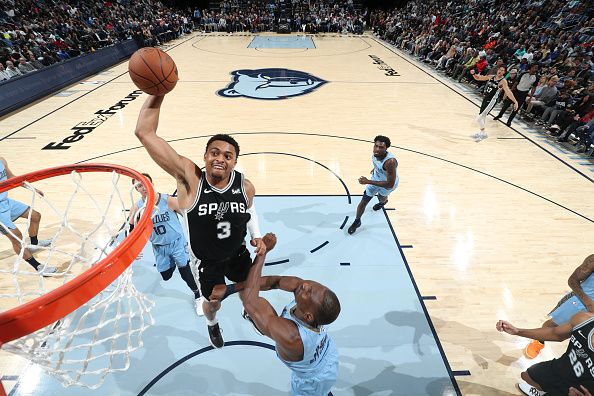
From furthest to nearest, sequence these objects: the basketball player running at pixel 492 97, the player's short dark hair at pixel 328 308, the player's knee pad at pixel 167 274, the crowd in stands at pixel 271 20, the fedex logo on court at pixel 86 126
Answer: the crowd in stands at pixel 271 20
the basketball player running at pixel 492 97
the fedex logo on court at pixel 86 126
the player's knee pad at pixel 167 274
the player's short dark hair at pixel 328 308

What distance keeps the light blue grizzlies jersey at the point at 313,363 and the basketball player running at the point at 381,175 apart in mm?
2560

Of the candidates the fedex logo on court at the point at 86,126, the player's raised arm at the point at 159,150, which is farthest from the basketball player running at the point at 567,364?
the fedex logo on court at the point at 86,126

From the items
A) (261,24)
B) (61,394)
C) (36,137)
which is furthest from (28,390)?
(261,24)

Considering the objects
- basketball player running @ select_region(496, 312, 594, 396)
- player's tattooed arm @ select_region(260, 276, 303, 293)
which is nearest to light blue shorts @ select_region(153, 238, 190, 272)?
player's tattooed arm @ select_region(260, 276, 303, 293)

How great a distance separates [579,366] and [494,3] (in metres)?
23.1

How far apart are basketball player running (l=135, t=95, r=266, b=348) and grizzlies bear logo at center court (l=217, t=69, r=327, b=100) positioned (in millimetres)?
8553

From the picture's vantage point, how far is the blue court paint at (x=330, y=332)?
3092 millimetres

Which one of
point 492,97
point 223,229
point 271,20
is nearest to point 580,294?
point 223,229

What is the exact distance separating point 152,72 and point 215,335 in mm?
2218

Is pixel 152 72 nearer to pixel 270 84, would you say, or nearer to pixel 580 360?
pixel 580 360

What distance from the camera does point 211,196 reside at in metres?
2.58

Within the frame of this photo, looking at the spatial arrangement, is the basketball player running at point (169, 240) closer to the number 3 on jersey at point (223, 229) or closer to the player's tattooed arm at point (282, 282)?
the number 3 on jersey at point (223, 229)

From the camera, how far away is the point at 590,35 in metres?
12.1

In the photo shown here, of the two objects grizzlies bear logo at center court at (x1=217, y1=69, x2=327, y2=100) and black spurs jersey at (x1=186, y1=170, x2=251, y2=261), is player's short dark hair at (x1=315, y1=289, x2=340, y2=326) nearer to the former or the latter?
black spurs jersey at (x1=186, y1=170, x2=251, y2=261)
